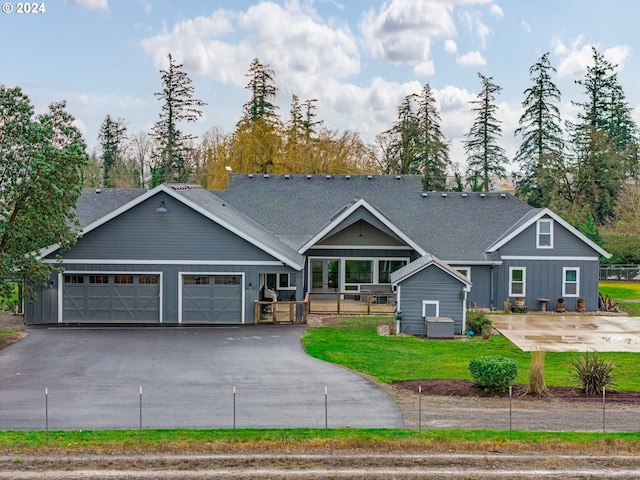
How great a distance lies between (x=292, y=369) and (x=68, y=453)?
734cm

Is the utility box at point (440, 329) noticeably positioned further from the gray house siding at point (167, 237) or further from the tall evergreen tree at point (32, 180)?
the tall evergreen tree at point (32, 180)

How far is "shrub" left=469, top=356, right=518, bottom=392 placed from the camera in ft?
50.0

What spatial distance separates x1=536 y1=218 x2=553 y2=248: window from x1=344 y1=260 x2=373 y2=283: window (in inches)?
287

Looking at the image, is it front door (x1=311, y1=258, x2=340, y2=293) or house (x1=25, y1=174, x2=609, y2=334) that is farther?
front door (x1=311, y1=258, x2=340, y2=293)

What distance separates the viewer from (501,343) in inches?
859

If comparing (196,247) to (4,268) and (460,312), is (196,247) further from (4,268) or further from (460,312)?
(460,312)

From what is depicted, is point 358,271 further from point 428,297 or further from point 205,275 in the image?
point 205,275

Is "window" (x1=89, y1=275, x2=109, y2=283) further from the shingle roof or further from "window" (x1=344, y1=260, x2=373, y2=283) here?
"window" (x1=344, y1=260, x2=373, y2=283)

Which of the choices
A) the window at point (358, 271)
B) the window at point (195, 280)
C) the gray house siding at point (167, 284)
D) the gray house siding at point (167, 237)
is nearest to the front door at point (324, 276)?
the window at point (358, 271)

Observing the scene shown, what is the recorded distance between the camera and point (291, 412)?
14.0 m

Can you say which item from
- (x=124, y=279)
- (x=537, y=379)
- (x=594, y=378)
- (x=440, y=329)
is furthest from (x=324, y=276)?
(x=594, y=378)

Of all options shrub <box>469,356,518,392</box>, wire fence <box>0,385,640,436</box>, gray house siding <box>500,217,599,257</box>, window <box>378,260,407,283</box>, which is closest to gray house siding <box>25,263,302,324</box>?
window <box>378,260,407,283</box>

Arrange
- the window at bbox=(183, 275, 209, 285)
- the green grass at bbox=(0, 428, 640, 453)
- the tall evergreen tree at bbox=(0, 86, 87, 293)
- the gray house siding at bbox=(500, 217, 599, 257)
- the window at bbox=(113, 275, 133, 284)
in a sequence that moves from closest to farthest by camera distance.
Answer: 1. the green grass at bbox=(0, 428, 640, 453)
2. the tall evergreen tree at bbox=(0, 86, 87, 293)
3. the window at bbox=(113, 275, 133, 284)
4. the window at bbox=(183, 275, 209, 285)
5. the gray house siding at bbox=(500, 217, 599, 257)

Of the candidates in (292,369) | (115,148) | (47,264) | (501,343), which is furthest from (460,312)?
(115,148)
